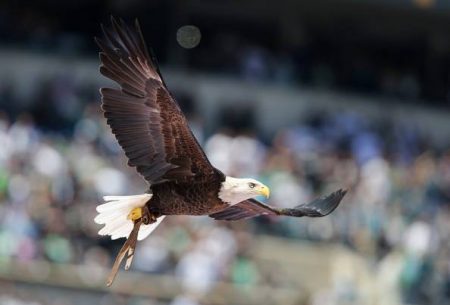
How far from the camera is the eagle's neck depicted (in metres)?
11.0

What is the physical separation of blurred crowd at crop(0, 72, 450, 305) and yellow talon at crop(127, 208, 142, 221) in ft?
26.5

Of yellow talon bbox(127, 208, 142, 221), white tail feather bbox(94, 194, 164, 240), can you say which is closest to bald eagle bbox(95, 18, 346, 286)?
yellow talon bbox(127, 208, 142, 221)

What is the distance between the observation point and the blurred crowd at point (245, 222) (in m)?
19.6

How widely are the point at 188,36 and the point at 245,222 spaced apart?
6239 millimetres

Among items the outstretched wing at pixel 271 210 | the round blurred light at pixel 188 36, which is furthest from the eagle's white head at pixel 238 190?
the round blurred light at pixel 188 36

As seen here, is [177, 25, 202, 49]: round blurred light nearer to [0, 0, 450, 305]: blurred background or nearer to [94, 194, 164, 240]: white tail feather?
[0, 0, 450, 305]: blurred background

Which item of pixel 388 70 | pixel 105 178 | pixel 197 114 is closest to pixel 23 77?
pixel 197 114

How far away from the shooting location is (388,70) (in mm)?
27859

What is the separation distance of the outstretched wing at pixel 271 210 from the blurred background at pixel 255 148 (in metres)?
7.18

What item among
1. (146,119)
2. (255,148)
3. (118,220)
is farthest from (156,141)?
(255,148)

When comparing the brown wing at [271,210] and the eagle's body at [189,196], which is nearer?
the eagle's body at [189,196]

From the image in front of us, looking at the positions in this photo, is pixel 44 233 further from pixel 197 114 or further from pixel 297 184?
pixel 197 114

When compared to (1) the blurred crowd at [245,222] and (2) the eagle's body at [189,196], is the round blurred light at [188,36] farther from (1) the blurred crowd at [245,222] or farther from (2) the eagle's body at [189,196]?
(2) the eagle's body at [189,196]

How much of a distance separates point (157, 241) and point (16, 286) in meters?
2.14
